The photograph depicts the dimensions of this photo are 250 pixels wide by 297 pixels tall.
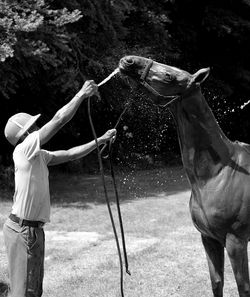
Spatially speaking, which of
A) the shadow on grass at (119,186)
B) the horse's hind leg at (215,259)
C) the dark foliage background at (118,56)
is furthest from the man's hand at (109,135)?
the shadow on grass at (119,186)

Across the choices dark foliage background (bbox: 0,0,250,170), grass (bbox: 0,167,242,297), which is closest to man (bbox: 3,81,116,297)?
grass (bbox: 0,167,242,297)

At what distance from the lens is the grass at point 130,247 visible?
196 inches

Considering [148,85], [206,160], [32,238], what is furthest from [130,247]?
[148,85]

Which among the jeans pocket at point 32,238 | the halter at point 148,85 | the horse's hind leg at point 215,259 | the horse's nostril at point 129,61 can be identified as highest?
the horse's nostril at point 129,61

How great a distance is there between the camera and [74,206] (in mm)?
9336

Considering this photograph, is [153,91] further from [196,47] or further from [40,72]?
[196,47]

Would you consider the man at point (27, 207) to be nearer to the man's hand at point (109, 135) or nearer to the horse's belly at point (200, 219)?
the man's hand at point (109, 135)

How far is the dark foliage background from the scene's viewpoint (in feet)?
30.2

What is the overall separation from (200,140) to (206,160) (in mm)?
136

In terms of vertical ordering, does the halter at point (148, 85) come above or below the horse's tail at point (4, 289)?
above

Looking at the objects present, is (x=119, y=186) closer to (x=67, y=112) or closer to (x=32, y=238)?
(x=32, y=238)

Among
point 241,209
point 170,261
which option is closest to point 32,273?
point 241,209

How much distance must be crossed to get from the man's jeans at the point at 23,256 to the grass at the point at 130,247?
1513mm

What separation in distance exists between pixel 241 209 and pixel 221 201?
5.2 inches
